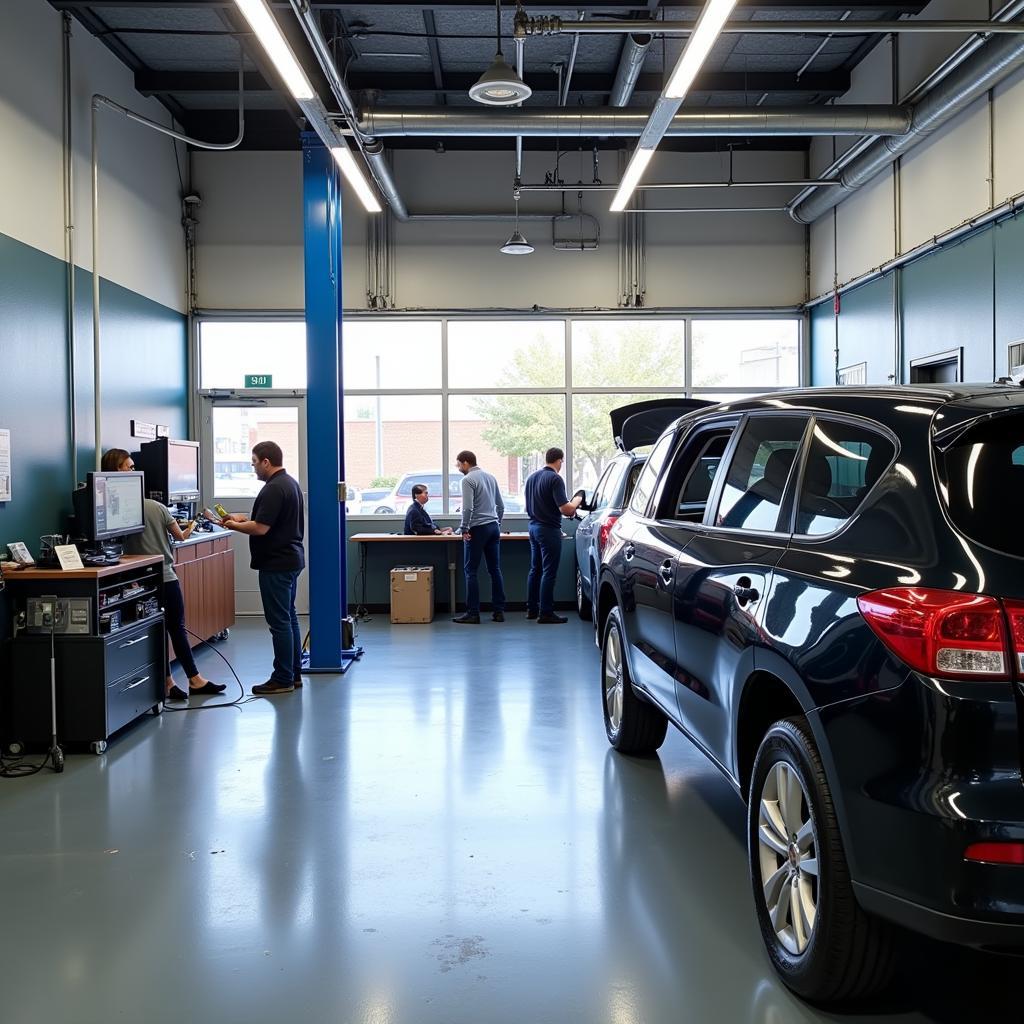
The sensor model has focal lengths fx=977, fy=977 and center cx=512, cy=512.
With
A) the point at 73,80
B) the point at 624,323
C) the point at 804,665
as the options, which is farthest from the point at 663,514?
the point at 624,323

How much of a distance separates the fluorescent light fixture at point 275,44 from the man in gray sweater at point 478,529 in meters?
4.61

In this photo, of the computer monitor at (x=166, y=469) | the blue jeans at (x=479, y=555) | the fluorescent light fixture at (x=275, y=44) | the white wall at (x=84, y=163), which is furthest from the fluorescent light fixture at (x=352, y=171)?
the blue jeans at (x=479, y=555)

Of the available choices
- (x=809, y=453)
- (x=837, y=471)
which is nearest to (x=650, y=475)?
(x=809, y=453)

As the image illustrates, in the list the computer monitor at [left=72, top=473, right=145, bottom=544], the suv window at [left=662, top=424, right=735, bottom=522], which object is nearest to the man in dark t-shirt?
the computer monitor at [left=72, top=473, right=145, bottom=544]

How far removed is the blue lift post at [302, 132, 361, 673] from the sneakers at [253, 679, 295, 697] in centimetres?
57

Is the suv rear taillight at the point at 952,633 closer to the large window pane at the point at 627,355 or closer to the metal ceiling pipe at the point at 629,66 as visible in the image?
the metal ceiling pipe at the point at 629,66

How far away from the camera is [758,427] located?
3350 mm

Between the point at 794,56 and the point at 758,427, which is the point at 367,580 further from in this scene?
the point at 758,427

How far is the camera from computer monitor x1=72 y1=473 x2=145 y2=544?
227 inches

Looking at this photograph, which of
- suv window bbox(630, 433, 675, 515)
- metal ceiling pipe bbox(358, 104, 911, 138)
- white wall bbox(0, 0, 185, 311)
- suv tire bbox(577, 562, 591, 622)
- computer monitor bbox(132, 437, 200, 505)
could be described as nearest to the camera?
suv window bbox(630, 433, 675, 515)

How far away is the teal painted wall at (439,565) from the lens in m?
10.9

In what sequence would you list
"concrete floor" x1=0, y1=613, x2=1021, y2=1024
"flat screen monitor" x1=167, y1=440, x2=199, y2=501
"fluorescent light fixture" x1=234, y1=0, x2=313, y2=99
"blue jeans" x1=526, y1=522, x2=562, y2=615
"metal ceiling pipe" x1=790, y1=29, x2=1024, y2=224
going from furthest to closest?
1. "blue jeans" x1=526, y1=522, x2=562, y2=615
2. "flat screen monitor" x1=167, y1=440, x2=199, y2=501
3. "metal ceiling pipe" x1=790, y1=29, x2=1024, y2=224
4. "fluorescent light fixture" x1=234, y1=0, x2=313, y2=99
5. "concrete floor" x1=0, y1=613, x2=1021, y2=1024

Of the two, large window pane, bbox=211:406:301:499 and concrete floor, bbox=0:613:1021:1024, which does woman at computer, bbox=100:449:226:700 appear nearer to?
concrete floor, bbox=0:613:1021:1024

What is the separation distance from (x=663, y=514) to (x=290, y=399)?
7.62 meters
